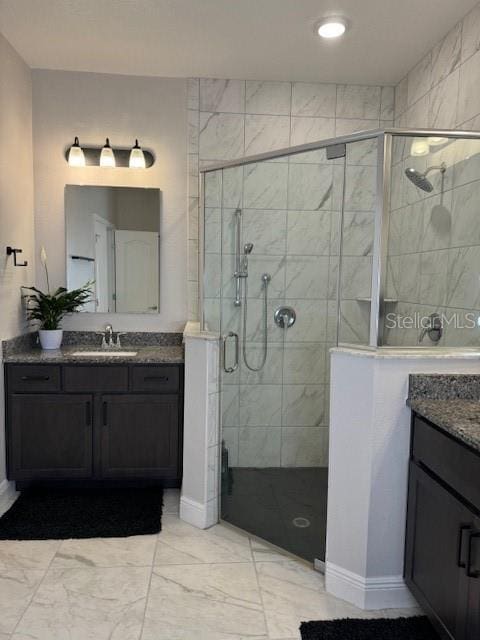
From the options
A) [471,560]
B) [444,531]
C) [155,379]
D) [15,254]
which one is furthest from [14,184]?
[471,560]

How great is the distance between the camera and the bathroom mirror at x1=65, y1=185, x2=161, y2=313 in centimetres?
353

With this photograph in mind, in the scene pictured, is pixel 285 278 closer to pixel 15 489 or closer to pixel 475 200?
pixel 475 200

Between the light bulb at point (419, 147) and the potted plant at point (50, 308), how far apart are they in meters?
2.35

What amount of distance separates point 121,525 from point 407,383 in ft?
5.72

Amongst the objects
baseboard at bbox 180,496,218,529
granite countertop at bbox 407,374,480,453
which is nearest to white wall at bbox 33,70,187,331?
baseboard at bbox 180,496,218,529

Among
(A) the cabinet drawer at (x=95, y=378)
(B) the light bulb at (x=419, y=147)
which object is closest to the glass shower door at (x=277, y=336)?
(B) the light bulb at (x=419, y=147)

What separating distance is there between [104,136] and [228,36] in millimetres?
1144

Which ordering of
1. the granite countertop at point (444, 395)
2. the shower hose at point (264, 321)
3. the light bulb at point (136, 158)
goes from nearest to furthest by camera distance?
1. the granite countertop at point (444, 395)
2. the shower hose at point (264, 321)
3. the light bulb at point (136, 158)

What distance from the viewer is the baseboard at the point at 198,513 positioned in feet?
9.14

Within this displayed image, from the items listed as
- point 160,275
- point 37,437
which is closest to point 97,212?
point 160,275

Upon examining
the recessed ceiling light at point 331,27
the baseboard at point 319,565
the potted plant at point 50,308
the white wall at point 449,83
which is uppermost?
the recessed ceiling light at point 331,27

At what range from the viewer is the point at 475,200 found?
2158 millimetres

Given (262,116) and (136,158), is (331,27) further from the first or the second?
(136,158)

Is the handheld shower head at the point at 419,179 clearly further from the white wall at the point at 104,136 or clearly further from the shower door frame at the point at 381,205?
the white wall at the point at 104,136
